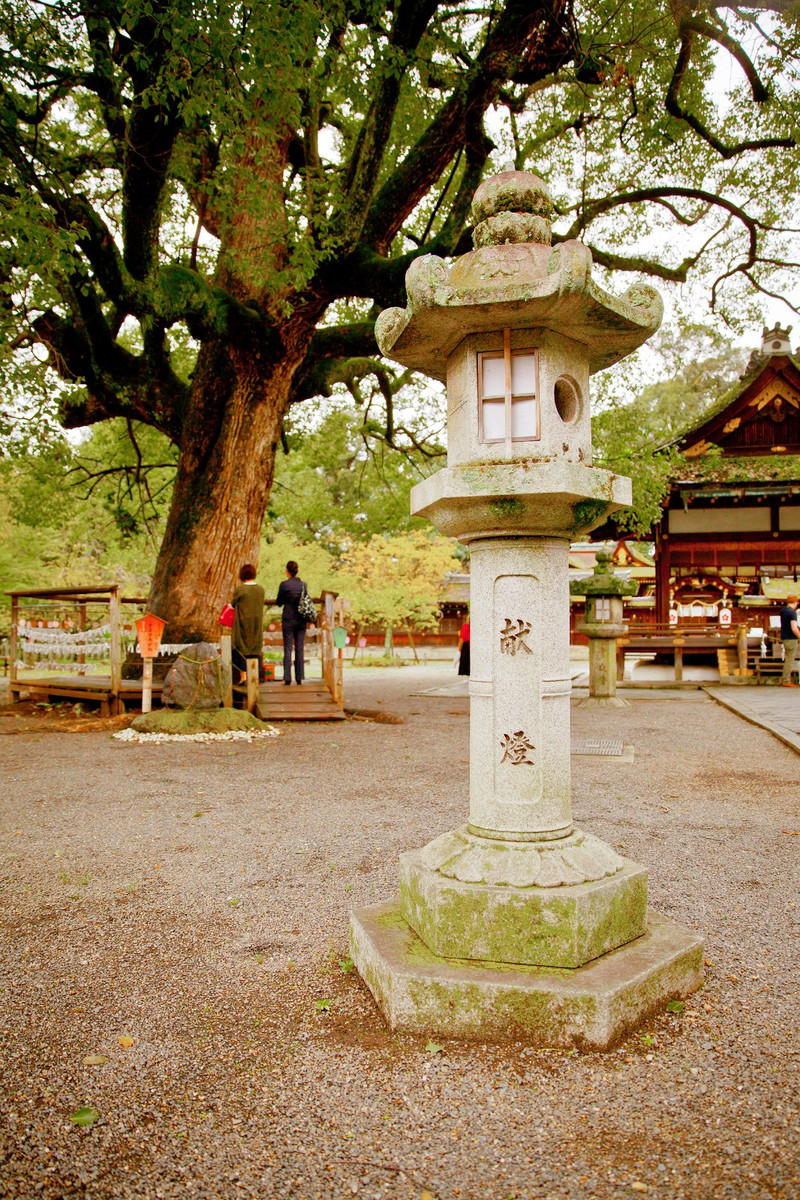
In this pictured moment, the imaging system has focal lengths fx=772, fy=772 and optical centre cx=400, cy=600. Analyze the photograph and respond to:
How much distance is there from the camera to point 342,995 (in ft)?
9.43

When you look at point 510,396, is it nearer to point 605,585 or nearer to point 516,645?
point 516,645

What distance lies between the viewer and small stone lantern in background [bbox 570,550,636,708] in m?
11.7

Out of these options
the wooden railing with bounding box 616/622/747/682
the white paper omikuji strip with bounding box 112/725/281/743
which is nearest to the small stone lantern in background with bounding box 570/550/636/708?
the wooden railing with bounding box 616/622/747/682

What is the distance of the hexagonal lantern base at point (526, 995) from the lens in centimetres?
250

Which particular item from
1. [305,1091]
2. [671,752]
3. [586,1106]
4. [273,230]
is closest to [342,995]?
[305,1091]

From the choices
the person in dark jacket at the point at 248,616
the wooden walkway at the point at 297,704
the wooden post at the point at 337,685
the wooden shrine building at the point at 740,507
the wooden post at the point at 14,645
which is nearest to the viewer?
the person in dark jacket at the point at 248,616

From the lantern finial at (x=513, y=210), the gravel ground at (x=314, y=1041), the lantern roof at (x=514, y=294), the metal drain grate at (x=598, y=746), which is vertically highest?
the lantern finial at (x=513, y=210)

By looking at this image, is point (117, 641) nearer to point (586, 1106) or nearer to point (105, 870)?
point (105, 870)

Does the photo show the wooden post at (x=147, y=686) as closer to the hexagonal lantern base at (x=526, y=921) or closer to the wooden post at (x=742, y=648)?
the hexagonal lantern base at (x=526, y=921)

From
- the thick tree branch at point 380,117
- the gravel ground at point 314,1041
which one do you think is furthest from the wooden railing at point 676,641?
the gravel ground at point 314,1041

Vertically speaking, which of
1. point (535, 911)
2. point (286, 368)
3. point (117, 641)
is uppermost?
point (286, 368)

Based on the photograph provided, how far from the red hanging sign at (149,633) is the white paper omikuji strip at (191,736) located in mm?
959

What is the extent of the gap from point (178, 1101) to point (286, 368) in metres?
9.39

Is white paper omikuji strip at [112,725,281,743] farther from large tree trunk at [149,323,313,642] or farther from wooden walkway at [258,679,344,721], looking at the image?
large tree trunk at [149,323,313,642]
